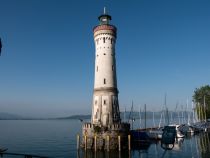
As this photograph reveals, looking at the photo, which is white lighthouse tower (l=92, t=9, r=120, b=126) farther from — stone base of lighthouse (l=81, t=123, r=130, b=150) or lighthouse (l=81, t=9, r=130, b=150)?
stone base of lighthouse (l=81, t=123, r=130, b=150)

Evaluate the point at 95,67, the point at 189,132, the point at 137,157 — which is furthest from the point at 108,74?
the point at 189,132

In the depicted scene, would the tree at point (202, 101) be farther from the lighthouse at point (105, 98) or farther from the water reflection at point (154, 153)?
the lighthouse at point (105, 98)

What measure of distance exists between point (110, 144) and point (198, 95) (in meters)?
76.4

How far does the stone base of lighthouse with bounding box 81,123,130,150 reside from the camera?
51.2 m

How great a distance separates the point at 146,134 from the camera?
68500 millimetres

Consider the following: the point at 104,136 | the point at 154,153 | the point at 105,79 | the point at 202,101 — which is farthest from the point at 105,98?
the point at 202,101

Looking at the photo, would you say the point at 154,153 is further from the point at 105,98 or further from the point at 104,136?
the point at 105,98

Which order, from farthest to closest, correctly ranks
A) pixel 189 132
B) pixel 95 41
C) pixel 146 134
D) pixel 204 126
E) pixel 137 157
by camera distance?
pixel 204 126
pixel 189 132
pixel 146 134
pixel 95 41
pixel 137 157

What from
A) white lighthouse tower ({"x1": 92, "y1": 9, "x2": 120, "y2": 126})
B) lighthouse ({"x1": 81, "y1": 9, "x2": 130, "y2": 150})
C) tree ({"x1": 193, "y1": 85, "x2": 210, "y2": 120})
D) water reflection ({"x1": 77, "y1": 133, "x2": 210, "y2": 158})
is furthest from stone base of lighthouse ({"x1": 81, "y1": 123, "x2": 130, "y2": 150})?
tree ({"x1": 193, "y1": 85, "x2": 210, "y2": 120})

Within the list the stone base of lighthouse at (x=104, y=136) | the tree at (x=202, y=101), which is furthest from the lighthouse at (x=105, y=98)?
the tree at (x=202, y=101)

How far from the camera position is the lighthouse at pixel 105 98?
51.8m

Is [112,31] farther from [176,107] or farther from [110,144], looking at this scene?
[176,107]

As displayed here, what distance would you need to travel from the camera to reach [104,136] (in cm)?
5159

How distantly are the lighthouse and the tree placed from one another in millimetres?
62479
